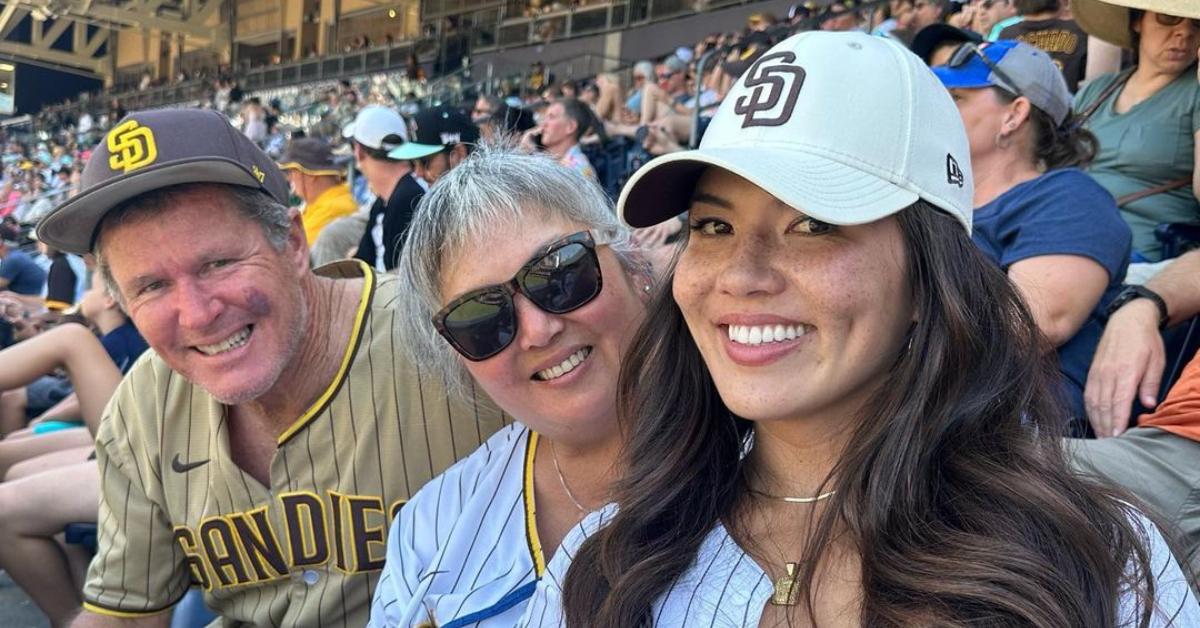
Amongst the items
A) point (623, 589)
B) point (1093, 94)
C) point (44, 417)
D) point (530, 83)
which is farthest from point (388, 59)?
point (623, 589)

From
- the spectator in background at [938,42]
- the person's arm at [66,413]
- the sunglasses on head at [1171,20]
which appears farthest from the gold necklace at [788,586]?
the person's arm at [66,413]

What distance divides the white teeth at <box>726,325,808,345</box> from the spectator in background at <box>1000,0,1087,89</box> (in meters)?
3.31

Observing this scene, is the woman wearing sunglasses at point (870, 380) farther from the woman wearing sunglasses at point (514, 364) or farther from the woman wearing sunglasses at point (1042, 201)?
the woman wearing sunglasses at point (1042, 201)

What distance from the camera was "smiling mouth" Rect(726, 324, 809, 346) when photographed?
3.91ft

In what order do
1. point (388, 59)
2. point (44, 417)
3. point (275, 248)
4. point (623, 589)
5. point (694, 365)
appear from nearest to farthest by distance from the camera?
point (623, 589)
point (694, 365)
point (275, 248)
point (44, 417)
point (388, 59)

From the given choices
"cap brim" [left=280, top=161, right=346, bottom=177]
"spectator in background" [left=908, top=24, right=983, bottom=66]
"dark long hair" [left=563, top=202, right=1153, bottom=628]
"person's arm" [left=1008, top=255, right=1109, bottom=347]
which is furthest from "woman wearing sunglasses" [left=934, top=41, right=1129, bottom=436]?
"cap brim" [left=280, top=161, right=346, bottom=177]

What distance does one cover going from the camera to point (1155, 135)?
287 cm

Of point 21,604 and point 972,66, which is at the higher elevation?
point 972,66

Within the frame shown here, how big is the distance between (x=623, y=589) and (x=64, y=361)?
10.6 feet

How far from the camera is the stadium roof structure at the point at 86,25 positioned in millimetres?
29688

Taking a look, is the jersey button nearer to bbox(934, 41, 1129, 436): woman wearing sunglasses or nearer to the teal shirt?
bbox(934, 41, 1129, 436): woman wearing sunglasses

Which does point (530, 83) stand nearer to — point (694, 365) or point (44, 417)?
point (44, 417)

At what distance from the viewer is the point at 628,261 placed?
1918 mm

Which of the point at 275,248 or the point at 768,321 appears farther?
the point at 275,248
